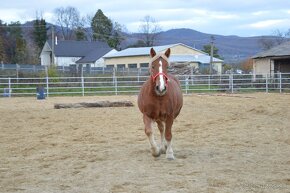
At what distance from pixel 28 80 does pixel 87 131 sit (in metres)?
17.7

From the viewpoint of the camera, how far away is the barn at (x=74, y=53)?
60.6 meters

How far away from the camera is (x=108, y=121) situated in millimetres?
11758

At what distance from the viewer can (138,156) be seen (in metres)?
6.92

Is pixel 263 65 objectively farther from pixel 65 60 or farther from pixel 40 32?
pixel 40 32

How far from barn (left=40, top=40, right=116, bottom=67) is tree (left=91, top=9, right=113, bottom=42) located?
34.0 ft

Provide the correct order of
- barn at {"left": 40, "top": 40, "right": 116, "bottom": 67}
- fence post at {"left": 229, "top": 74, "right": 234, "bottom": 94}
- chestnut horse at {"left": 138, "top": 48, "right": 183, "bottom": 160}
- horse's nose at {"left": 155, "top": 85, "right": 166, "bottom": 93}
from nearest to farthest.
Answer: horse's nose at {"left": 155, "top": 85, "right": 166, "bottom": 93}
chestnut horse at {"left": 138, "top": 48, "right": 183, "bottom": 160}
fence post at {"left": 229, "top": 74, "right": 234, "bottom": 94}
barn at {"left": 40, "top": 40, "right": 116, "bottom": 67}

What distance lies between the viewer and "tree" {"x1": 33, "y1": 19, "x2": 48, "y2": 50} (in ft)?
223

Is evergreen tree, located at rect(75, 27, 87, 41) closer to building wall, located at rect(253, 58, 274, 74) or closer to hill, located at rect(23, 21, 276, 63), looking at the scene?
hill, located at rect(23, 21, 276, 63)

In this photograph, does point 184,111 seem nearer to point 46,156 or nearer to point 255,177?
point 46,156

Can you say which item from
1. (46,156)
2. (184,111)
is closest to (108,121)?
(184,111)

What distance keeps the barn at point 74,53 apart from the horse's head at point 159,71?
53335 millimetres

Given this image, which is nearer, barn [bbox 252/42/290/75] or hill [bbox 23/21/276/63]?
barn [bbox 252/42/290/75]

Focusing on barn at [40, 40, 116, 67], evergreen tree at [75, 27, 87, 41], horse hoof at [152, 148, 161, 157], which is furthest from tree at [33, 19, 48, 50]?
horse hoof at [152, 148, 161, 157]

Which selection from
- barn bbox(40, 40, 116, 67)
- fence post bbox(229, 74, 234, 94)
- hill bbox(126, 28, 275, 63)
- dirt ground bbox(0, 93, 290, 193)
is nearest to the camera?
dirt ground bbox(0, 93, 290, 193)
